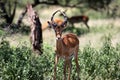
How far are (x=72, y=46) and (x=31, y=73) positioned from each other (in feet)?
3.56

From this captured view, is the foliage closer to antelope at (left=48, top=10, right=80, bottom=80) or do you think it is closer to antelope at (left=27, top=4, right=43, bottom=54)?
antelope at (left=48, top=10, right=80, bottom=80)

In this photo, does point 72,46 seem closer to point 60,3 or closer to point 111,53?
point 111,53

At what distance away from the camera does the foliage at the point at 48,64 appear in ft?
31.8

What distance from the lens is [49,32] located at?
78.7 feet

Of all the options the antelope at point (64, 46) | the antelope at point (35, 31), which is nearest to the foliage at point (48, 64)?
the antelope at point (64, 46)

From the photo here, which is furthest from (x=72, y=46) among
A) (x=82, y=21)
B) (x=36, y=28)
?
(x=82, y=21)

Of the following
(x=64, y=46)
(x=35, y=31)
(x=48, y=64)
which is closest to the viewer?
(x=64, y=46)

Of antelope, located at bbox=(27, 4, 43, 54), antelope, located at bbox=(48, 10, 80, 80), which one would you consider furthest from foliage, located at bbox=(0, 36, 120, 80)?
antelope, located at bbox=(27, 4, 43, 54)

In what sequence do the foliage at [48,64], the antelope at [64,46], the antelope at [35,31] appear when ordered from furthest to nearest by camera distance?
the antelope at [35,31] < the foliage at [48,64] < the antelope at [64,46]

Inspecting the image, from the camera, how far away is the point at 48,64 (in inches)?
409

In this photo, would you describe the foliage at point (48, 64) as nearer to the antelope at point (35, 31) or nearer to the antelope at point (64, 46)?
the antelope at point (64, 46)

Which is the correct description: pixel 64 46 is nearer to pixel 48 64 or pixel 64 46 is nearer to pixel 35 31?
pixel 48 64

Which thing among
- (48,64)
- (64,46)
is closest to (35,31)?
(48,64)

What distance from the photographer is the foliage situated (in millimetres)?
9705
